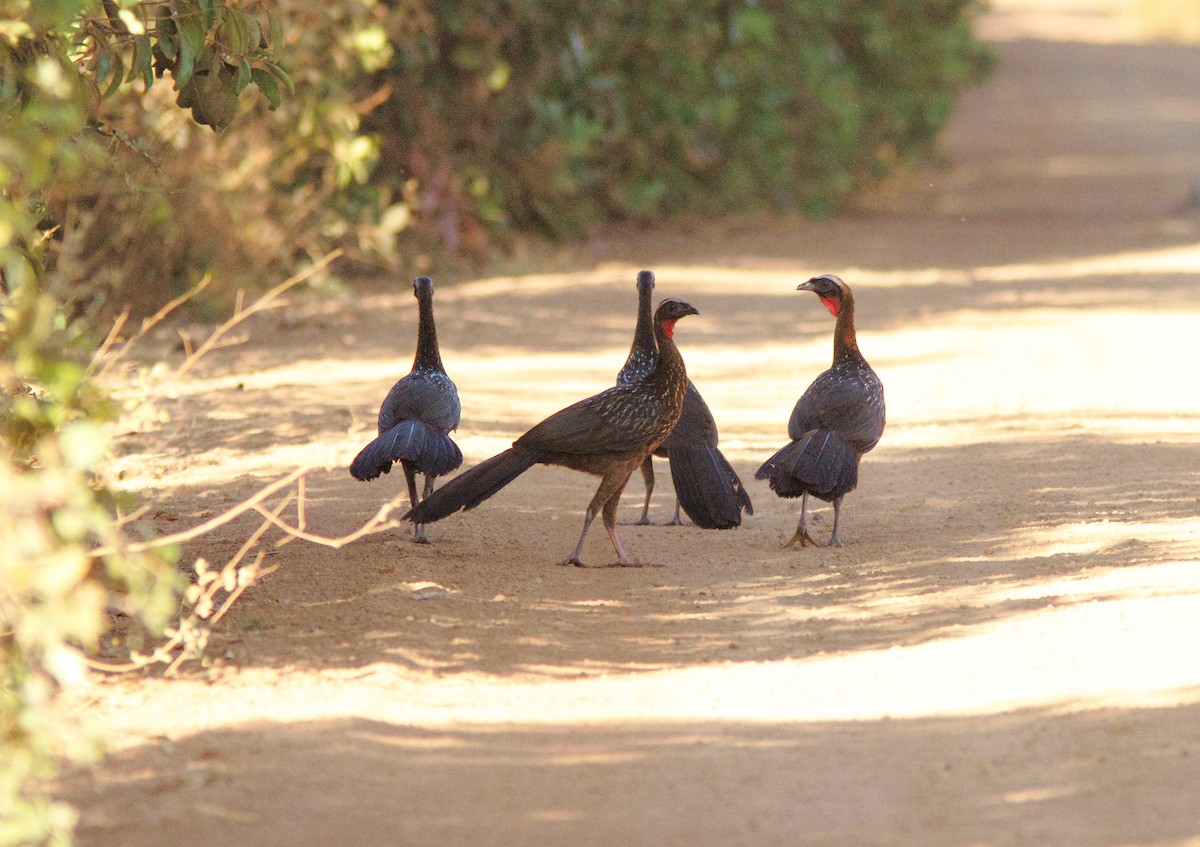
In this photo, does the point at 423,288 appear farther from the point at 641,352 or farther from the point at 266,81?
the point at 266,81

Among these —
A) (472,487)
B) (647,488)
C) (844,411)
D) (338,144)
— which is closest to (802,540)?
(844,411)

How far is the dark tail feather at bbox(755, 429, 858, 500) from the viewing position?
7074mm

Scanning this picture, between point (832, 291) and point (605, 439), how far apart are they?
187cm

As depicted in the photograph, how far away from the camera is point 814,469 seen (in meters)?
7.09

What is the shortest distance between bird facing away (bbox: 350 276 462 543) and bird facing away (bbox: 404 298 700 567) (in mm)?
182

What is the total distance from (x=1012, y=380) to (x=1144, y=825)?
7325 mm

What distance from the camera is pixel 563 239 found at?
19.1 m

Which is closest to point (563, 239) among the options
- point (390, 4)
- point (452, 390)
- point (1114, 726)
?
point (390, 4)

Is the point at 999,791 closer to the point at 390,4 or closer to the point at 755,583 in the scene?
the point at 755,583

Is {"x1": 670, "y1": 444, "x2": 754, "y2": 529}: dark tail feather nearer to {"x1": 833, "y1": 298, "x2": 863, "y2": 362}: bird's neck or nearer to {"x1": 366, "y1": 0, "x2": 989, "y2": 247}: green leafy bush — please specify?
{"x1": 833, "y1": 298, "x2": 863, "y2": 362}: bird's neck

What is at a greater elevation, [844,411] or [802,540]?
[844,411]

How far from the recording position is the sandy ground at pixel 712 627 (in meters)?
4.39

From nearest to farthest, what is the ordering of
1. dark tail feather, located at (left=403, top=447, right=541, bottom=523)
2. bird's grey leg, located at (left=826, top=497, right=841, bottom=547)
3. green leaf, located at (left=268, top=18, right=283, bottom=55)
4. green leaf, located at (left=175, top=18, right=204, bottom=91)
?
green leaf, located at (left=175, top=18, right=204, bottom=91) → green leaf, located at (left=268, top=18, right=283, bottom=55) → dark tail feather, located at (left=403, top=447, right=541, bottom=523) → bird's grey leg, located at (left=826, top=497, right=841, bottom=547)

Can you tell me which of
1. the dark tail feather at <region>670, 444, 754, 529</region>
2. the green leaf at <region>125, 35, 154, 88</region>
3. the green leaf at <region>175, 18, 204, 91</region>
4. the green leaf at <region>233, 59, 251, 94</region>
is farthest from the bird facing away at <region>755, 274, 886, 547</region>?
the green leaf at <region>125, 35, 154, 88</region>
